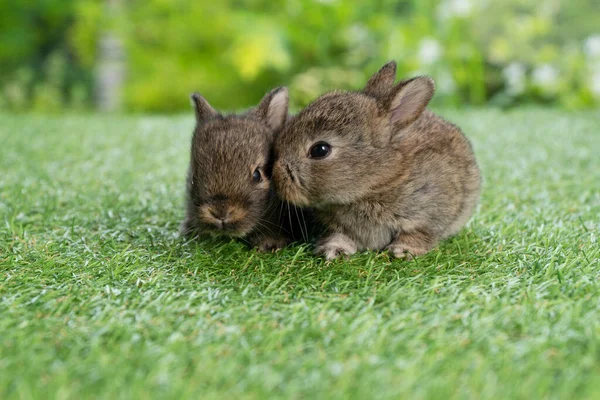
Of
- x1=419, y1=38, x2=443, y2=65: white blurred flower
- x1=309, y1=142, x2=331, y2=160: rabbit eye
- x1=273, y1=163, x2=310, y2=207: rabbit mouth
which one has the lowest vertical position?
x1=273, y1=163, x2=310, y2=207: rabbit mouth

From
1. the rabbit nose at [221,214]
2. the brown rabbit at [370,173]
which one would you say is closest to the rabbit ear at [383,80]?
the brown rabbit at [370,173]

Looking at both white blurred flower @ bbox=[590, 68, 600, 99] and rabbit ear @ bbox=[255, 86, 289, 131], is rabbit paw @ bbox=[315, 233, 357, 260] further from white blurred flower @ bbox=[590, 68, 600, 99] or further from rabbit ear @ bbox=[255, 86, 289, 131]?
white blurred flower @ bbox=[590, 68, 600, 99]

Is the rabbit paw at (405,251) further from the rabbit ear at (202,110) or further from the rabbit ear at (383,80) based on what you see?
the rabbit ear at (202,110)

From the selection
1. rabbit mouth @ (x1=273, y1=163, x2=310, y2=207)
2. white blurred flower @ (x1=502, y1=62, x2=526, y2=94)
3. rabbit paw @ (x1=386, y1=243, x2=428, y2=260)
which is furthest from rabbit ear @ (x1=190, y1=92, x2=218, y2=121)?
white blurred flower @ (x1=502, y1=62, x2=526, y2=94)

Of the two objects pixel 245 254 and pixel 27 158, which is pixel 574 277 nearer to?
pixel 245 254

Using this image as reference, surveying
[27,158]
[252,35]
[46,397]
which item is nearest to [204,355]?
[46,397]

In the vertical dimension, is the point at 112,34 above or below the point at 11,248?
above
